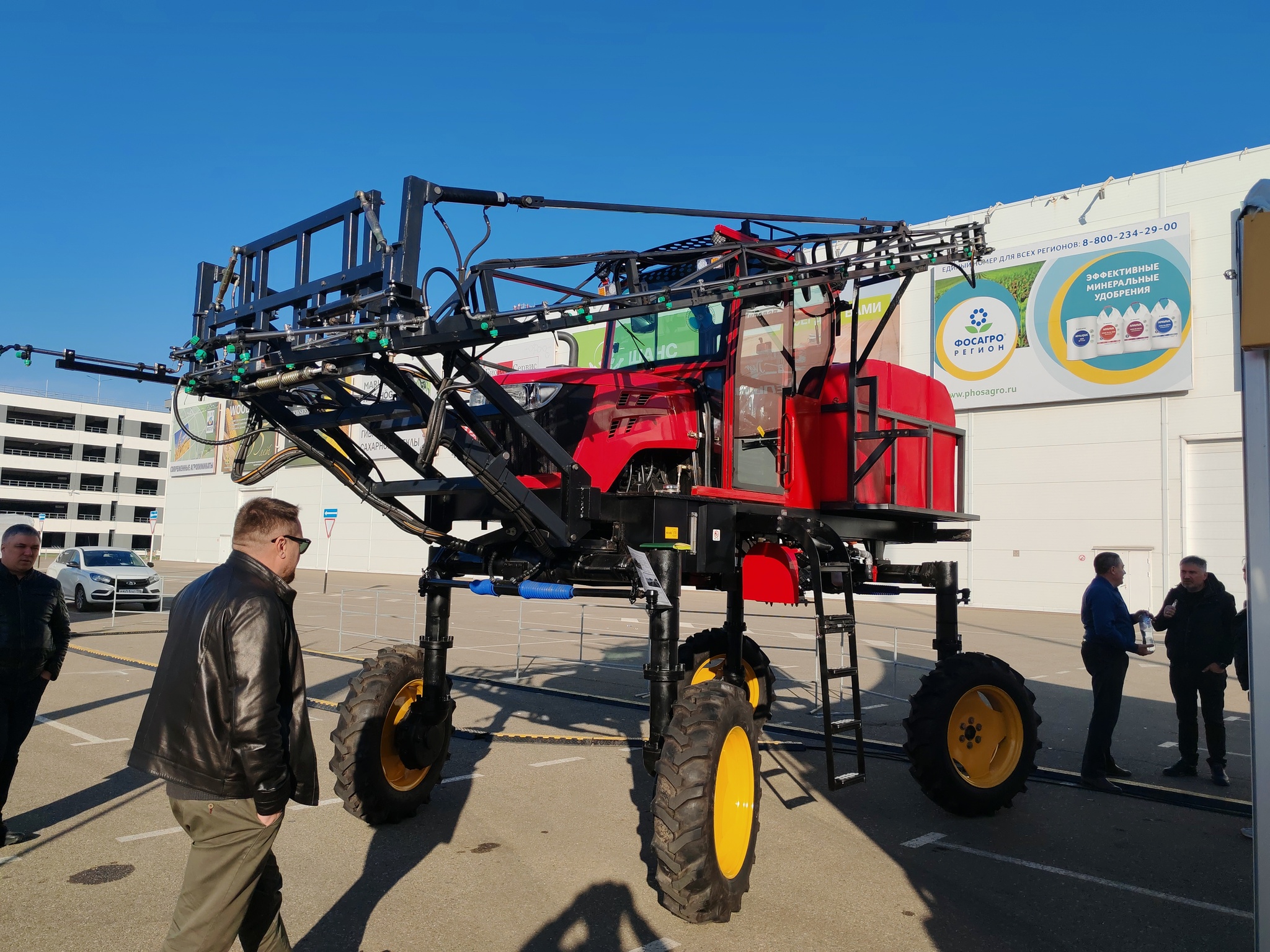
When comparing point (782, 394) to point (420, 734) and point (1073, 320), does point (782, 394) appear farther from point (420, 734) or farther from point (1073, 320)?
point (1073, 320)

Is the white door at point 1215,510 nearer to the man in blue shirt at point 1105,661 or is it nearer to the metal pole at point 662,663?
the man in blue shirt at point 1105,661

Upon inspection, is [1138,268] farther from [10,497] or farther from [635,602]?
[10,497]

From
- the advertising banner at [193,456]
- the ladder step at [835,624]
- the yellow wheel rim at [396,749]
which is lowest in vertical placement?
the yellow wheel rim at [396,749]

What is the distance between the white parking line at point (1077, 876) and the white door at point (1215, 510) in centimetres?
2321

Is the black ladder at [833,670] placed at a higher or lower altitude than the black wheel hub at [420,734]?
higher

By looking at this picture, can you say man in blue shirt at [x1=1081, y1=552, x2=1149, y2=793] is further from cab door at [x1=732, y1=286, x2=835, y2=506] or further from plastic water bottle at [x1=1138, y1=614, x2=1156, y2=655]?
cab door at [x1=732, y1=286, x2=835, y2=506]

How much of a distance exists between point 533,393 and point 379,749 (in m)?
2.52

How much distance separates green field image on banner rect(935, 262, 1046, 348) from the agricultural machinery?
2356 cm

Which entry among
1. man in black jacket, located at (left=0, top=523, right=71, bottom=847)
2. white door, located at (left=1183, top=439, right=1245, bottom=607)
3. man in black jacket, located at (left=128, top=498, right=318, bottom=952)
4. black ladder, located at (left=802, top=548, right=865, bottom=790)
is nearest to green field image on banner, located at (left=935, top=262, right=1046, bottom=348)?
white door, located at (left=1183, top=439, right=1245, bottom=607)

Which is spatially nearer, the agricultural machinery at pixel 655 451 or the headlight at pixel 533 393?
the agricultural machinery at pixel 655 451

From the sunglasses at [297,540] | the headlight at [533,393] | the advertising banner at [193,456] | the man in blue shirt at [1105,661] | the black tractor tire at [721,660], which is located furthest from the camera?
the advertising banner at [193,456]

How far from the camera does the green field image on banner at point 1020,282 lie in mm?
28766

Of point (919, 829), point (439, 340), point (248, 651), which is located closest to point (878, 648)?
point (919, 829)

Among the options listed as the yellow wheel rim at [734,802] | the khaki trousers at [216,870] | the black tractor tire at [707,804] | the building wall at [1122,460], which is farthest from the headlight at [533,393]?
the building wall at [1122,460]
